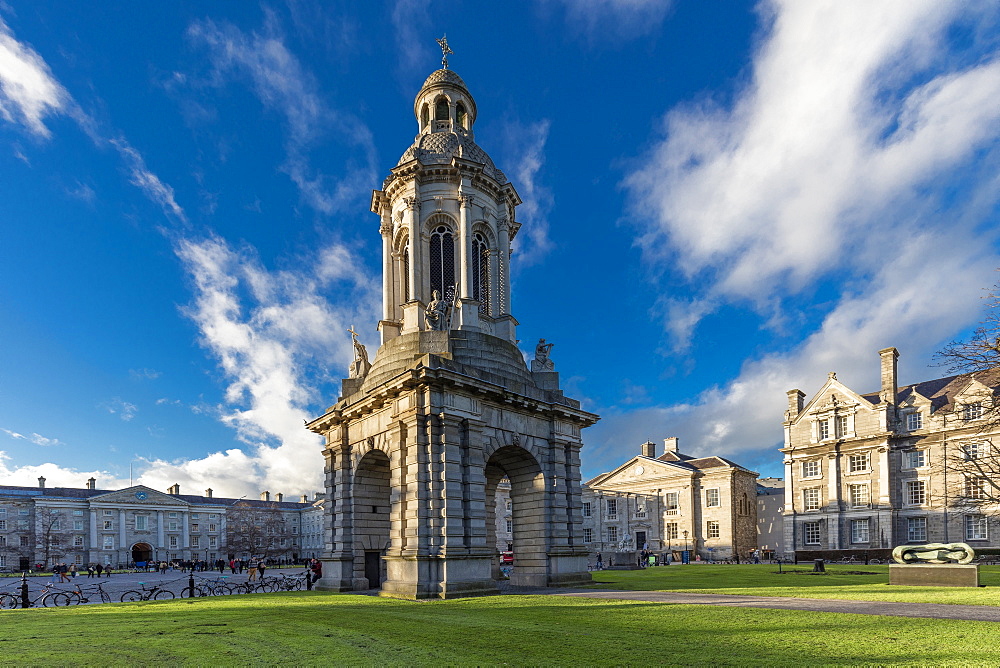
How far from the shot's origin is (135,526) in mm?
99188

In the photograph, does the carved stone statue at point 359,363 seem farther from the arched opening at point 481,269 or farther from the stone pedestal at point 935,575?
the stone pedestal at point 935,575

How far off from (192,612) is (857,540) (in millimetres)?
56041

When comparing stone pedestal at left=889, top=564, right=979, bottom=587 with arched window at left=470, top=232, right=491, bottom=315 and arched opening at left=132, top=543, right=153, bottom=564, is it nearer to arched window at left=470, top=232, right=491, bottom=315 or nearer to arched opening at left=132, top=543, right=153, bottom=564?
arched window at left=470, top=232, right=491, bottom=315

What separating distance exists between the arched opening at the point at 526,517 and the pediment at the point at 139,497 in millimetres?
93033

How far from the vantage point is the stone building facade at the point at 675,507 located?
67.9 metres

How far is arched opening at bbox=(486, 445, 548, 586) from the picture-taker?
84.6ft

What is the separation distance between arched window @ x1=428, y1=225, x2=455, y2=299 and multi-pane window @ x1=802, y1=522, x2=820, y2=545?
1877 inches

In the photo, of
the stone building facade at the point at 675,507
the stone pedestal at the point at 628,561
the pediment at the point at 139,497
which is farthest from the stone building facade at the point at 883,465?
the pediment at the point at 139,497

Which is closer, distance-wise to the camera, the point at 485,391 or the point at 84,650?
the point at 84,650

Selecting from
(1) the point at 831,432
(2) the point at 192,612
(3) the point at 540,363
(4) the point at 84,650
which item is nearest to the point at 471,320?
(3) the point at 540,363

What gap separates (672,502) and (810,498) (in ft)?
52.1

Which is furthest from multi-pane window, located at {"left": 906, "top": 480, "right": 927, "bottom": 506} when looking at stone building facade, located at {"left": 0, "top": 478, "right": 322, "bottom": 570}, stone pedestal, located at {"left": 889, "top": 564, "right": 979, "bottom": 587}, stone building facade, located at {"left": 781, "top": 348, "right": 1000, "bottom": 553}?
stone building facade, located at {"left": 0, "top": 478, "right": 322, "bottom": 570}

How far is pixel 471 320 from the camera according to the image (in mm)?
28078

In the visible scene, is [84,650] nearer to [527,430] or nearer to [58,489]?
[527,430]
